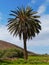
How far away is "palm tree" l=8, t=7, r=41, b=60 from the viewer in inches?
3265

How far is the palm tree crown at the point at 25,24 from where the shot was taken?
82938 millimetres

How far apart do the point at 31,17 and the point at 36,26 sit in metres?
2.66

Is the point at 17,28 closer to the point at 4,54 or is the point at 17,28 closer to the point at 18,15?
the point at 18,15

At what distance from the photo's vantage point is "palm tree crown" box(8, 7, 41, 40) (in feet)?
272

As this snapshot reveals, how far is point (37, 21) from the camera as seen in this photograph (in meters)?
84.1

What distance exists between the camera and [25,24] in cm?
8325

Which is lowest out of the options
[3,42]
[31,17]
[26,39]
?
[26,39]

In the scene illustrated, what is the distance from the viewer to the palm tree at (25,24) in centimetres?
8294

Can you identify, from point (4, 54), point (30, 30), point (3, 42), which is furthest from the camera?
point (3, 42)

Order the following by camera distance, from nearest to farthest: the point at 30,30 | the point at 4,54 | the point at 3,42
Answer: the point at 30,30 < the point at 4,54 < the point at 3,42

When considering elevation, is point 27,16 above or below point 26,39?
above

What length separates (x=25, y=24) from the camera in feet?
273

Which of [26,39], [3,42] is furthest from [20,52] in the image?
[3,42]

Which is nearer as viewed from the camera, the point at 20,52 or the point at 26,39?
the point at 26,39
